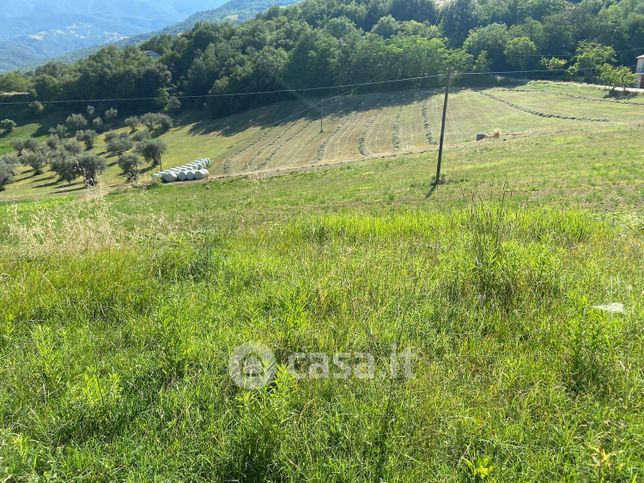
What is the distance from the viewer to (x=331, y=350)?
318 cm

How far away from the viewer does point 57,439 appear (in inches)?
97.5

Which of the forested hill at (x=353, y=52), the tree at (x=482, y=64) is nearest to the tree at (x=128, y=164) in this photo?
the forested hill at (x=353, y=52)

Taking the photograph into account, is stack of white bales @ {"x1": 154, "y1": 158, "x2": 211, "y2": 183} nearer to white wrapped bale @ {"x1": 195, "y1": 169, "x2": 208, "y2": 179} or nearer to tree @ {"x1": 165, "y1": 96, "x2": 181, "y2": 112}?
white wrapped bale @ {"x1": 195, "y1": 169, "x2": 208, "y2": 179}

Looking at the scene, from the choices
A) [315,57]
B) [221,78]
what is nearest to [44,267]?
[315,57]

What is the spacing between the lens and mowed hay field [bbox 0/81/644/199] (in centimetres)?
5022

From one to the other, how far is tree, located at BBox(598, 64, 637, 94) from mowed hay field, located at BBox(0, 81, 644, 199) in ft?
10.5

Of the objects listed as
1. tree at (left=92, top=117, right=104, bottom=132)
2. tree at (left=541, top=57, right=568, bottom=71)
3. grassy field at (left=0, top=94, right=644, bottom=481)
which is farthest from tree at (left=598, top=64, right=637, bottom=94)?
tree at (left=92, top=117, right=104, bottom=132)

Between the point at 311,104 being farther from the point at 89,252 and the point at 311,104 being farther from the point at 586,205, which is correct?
the point at 89,252

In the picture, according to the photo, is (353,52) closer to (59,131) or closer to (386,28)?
(386,28)

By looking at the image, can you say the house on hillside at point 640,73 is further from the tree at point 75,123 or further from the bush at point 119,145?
the tree at point 75,123

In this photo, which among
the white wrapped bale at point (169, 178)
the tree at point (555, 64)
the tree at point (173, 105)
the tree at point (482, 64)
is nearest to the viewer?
the white wrapped bale at point (169, 178)

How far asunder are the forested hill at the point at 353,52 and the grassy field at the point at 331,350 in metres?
94.7

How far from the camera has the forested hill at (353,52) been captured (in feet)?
297

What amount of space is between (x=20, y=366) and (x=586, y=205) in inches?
615
